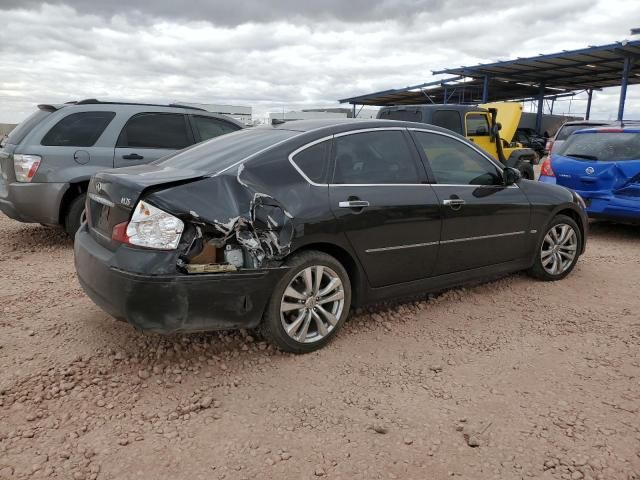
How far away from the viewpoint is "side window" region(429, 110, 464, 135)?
10000 millimetres

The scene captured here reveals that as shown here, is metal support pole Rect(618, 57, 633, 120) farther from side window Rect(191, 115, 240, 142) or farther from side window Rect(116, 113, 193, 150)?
side window Rect(116, 113, 193, 150)

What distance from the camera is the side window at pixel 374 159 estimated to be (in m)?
3.63

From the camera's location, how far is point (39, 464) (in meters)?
2.35

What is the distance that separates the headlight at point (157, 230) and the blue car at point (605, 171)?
5822 mm

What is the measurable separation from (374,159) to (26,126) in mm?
4385

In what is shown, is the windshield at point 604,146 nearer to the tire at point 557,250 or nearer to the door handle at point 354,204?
the tire at point 557,250

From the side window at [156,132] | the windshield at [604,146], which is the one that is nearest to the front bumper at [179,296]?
the side window at [156,132]

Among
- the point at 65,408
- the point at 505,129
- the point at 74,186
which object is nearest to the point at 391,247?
the point at 65,408

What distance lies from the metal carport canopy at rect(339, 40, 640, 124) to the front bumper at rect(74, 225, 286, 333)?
20.8 metres

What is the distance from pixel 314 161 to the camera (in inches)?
138

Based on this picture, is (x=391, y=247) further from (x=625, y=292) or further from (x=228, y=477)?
(x=625, y=292)

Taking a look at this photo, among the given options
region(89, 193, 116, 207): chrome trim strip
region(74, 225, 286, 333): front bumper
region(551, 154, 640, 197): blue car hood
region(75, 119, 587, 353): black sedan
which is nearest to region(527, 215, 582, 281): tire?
region(75, 119, 587, 353): black sedan

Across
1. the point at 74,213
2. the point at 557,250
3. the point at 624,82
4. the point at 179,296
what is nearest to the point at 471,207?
the point at 557,250

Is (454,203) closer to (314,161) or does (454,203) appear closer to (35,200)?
(314,161)
